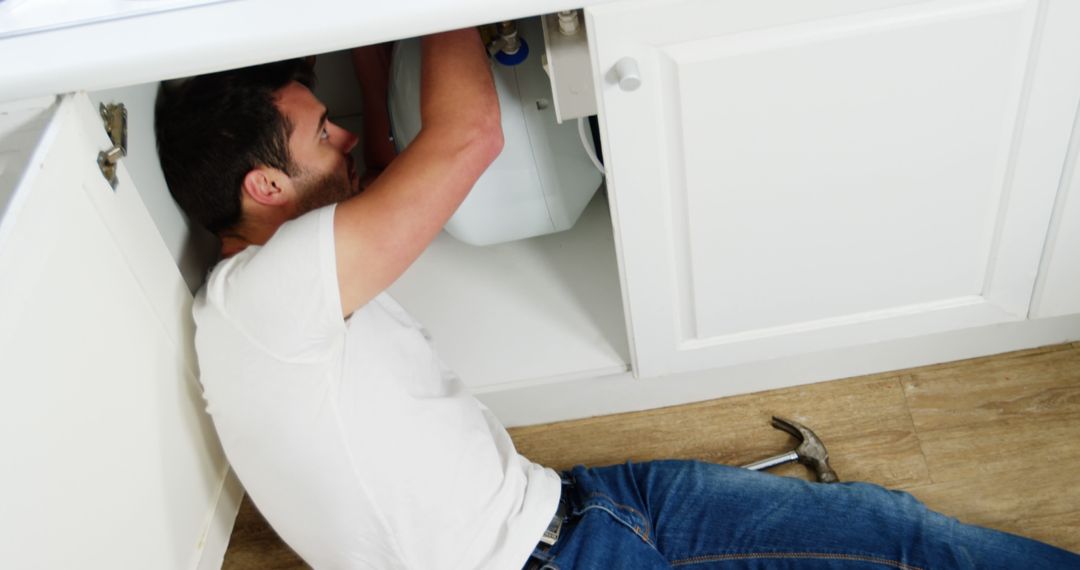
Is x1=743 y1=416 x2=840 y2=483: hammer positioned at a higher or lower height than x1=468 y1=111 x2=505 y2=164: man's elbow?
lower

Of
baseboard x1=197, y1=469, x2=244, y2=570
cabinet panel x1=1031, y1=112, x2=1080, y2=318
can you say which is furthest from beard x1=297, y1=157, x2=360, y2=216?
cabinet panel x1=1031, y1=112, x2=1080, y2=318

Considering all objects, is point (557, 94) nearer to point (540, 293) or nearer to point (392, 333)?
point (392, 333)

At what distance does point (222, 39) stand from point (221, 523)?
54 centimetres

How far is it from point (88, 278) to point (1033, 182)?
1019 millimetres

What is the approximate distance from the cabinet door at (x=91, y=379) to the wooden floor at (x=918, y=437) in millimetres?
552

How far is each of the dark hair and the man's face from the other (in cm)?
1

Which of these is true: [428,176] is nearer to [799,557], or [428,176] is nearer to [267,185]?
[267,185]

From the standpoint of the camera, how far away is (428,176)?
993mm

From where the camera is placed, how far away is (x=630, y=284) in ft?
4.00

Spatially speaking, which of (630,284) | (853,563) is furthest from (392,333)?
(853,563)

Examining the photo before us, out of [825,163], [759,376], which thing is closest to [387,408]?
[825,163]

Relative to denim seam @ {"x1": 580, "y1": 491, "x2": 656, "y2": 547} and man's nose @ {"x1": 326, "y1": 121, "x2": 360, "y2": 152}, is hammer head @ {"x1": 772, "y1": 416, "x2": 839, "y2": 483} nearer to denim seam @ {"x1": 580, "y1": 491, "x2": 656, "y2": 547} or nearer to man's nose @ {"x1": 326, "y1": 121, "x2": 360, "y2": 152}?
denim seam @ {"x1": 580, "y1": 491, "x2": 656, "y2": 547}

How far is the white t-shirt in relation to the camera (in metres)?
0.93

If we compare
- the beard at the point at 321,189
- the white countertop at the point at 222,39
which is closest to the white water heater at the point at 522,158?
the beard at the point at 321,189
